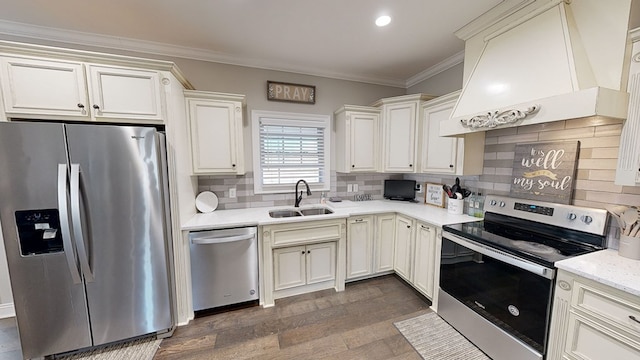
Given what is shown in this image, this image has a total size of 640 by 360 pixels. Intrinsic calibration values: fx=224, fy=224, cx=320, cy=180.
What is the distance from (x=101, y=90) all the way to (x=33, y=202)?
0.91 meters

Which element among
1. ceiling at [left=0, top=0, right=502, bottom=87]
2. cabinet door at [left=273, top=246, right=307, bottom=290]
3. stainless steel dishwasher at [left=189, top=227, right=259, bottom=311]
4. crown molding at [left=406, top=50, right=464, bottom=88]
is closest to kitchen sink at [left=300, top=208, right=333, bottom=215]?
cabinet door at [left=273, top=246, right=307, bottom=290]

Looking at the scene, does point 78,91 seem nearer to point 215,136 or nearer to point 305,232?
point 215,136

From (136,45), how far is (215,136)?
1183 millimetres

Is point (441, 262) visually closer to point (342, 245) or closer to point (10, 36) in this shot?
point (342, 245)

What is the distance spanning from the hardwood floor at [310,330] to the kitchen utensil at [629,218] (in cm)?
156

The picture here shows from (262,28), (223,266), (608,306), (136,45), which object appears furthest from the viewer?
(136,45)

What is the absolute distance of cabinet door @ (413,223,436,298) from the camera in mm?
2207

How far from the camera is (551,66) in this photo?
4.78 ft

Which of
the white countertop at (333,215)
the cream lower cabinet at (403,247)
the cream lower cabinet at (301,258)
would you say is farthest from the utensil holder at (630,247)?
the cream lower cabinet at (301,258)

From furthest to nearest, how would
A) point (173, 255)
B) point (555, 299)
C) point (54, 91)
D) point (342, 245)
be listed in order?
point (342, 245)
point (173, 255)
point (54, 91)
point (555, 299)

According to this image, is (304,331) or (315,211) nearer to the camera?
(304,331)

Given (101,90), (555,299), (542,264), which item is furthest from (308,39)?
(555,299)

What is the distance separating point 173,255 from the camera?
1968 mm

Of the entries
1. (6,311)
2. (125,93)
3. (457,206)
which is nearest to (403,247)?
(457,206)
